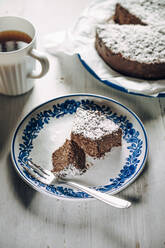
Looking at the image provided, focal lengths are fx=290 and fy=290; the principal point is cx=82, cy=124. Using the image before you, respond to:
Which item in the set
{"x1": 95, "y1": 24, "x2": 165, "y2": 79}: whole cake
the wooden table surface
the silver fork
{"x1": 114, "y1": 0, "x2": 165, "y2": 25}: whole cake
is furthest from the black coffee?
{"x1": 114, "y1": 0, "x2": 165, "y2": 25}: whole cake

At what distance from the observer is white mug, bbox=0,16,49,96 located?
4.25 ft

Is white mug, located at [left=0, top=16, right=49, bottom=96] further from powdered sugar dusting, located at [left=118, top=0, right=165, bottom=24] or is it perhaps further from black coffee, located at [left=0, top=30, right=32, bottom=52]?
powdered sugar dusting, located at [left=118, top=0, right=165, bottom=24]

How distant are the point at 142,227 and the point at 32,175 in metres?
0.46

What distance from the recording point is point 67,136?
1.30m

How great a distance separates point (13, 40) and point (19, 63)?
0.17 meters

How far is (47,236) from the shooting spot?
1.05 meters

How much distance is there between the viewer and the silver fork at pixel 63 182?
1026mm

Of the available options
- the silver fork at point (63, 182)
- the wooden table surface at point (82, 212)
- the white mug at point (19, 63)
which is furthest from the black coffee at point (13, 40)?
the silver fork at point (63, 182)

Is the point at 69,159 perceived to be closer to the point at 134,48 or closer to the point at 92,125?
the point at 92,125

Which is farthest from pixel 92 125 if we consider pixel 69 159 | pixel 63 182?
pixel 63 182

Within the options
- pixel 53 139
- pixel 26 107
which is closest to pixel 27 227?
pixel 53 139

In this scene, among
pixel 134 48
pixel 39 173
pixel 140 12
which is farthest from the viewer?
pixel 140 12

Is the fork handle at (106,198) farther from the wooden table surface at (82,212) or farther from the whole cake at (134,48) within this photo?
the whole cake at (134,48)

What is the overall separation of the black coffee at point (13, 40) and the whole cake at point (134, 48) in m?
0.43
